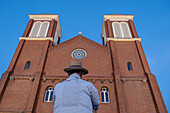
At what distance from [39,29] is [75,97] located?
19240 mm

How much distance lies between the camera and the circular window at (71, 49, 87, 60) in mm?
16272

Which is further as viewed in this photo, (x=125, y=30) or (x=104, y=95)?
(x=125, y=30)

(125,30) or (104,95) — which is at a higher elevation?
(125,30)

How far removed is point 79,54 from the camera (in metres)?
16.6

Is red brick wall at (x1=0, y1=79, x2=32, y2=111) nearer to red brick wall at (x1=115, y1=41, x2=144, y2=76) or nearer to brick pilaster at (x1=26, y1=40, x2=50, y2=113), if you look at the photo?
brick pilaster at (x1=26, y1=40, x2=50, y2=113)

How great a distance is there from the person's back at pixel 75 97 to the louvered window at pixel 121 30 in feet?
56.2

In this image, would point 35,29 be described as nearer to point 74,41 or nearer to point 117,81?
point 74,41

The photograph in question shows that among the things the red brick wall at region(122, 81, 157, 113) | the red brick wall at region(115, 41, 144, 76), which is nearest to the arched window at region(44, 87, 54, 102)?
the red brick wall at region(122, 81, 157, 113)

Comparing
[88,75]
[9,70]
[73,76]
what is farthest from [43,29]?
[73,76]

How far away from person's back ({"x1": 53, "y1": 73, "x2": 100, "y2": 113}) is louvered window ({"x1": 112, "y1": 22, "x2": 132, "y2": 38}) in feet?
56.2

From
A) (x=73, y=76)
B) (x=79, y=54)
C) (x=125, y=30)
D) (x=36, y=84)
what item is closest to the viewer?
(x=73, y=76)

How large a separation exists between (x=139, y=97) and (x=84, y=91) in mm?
11406

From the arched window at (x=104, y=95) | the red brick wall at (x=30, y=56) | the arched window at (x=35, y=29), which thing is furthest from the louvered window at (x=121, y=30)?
the arched window at (x=35, y=29)

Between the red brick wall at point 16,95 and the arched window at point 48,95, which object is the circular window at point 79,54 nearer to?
the arched window at point 48,95
